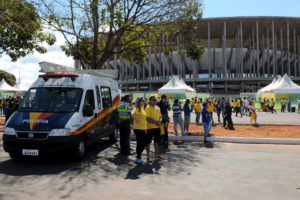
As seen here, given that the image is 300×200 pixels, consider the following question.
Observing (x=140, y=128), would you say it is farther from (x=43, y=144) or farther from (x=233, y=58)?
(x=233, y=58)

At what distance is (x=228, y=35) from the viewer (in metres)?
66.1

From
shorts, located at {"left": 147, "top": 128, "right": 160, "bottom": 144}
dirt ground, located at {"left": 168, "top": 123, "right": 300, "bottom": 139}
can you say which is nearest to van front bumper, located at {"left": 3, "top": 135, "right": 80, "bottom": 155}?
shorts, located at {"left": 147, "top": 128, "right": 160, "bottom": 144}

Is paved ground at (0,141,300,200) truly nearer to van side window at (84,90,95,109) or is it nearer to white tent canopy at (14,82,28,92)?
van side window at (84,90,95,109)

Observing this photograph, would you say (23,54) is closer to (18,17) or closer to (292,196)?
(18,17)

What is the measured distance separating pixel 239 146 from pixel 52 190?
6655 mm

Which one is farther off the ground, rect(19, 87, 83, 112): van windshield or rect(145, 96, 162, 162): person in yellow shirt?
rect(19, 87, 83, 112): van windshield

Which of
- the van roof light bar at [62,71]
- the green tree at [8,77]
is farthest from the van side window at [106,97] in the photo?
the green tree at [8,77]

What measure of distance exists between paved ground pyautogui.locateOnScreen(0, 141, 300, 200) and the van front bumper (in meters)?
0.40

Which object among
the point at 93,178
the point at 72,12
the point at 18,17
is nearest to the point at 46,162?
the point at 93,178

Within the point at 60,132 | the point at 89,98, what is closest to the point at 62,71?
the point at 89,98

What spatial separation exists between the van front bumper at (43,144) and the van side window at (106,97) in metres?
2.56

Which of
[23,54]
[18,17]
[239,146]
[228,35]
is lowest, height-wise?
[239,146]

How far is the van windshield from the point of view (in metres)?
6.50

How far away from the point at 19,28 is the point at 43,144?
11.1 metres
